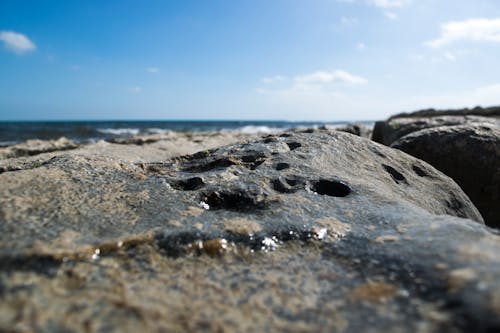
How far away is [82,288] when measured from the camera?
104 centimetres

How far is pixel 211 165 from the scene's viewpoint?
2.17 m

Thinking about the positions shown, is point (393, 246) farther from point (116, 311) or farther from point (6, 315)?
point (6, 315)

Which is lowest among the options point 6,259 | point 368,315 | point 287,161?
point 368,315

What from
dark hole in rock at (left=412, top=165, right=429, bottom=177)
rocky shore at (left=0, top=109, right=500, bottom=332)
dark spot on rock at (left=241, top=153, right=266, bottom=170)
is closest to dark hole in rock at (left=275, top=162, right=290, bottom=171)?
rocky shore at (left=0, top=109, right=500, bottom=332)

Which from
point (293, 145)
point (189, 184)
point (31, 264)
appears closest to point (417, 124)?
point (293, 145)

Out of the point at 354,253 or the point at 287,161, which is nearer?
the point at 354,253

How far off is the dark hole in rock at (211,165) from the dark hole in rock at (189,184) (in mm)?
295

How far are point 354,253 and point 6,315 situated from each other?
1.05 meters

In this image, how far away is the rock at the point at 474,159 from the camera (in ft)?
10.4

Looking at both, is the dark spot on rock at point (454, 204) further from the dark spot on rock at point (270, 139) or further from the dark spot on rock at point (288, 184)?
the dark spot on rock at point (270, 139)

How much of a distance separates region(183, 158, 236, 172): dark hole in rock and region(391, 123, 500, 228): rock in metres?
2.13

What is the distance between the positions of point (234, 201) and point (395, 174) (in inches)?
47.3

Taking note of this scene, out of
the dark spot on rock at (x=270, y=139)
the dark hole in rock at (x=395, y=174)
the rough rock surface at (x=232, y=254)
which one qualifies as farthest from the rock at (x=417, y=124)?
the rough rock surface at (x=232, y=254)

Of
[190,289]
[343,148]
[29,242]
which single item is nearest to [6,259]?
[29,242]
